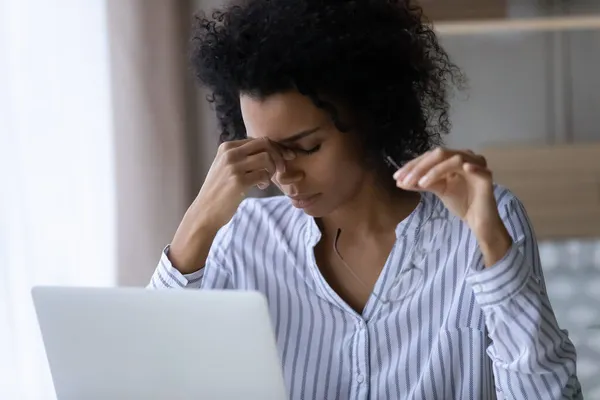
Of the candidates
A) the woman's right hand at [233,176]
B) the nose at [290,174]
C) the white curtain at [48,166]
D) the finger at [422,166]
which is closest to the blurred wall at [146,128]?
the white curtain at [48,166]

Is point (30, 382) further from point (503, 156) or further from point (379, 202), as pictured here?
point (503, 156)

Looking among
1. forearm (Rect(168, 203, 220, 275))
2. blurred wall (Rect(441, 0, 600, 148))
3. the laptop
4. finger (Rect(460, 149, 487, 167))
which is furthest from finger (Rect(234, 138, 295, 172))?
blurred wall (Rect(441, 0, 600, 148))

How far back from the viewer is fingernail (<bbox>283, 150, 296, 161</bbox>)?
1.18 m

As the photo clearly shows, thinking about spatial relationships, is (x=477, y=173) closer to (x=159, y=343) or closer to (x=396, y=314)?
(x=396, y=314)

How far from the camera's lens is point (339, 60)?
1.17 metres

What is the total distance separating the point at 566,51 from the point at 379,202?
44.1 inches

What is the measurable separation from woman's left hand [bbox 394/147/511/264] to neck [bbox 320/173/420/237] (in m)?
0.24

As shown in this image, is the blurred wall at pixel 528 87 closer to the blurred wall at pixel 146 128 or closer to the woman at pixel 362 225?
the blurred wall at pixel 146 128

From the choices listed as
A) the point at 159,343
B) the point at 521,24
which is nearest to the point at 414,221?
the point at 159,343

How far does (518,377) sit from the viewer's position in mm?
1100

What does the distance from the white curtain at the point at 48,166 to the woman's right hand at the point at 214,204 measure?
37 cm

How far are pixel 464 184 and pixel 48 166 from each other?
2.74 ft

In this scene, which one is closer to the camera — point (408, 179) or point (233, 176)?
point (408, 179)

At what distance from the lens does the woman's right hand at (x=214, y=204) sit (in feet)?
4.05
